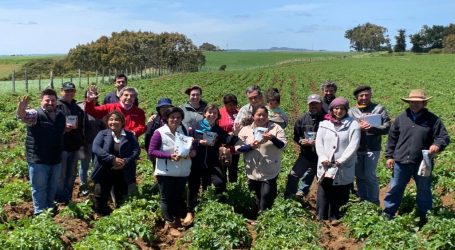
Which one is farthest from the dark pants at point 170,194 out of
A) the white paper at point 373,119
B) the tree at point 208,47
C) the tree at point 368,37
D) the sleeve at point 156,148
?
the tree at point 208,47

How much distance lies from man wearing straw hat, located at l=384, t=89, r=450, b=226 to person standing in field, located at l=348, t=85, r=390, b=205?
26cm

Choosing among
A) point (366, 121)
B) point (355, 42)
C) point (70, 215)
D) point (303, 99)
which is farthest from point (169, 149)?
point (355, 42)

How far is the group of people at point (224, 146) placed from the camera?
7.38 m

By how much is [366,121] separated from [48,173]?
5.13 m

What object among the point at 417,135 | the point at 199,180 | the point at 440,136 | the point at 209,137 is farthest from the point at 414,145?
the point at 199,180

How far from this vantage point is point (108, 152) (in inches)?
304

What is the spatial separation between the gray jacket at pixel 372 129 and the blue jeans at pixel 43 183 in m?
4.89

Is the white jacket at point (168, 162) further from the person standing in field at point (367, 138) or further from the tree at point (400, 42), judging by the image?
the tree at point (400, 42)

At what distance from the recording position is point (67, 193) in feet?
28.4

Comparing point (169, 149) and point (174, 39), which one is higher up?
point (174, 39)

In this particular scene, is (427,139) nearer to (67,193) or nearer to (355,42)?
(67,193)

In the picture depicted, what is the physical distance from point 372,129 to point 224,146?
2.43 m

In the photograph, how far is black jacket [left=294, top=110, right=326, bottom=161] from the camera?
26.4ft

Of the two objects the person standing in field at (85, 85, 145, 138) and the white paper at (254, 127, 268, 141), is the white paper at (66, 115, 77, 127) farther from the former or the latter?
the white paper at (254, 127, 268, 141)
